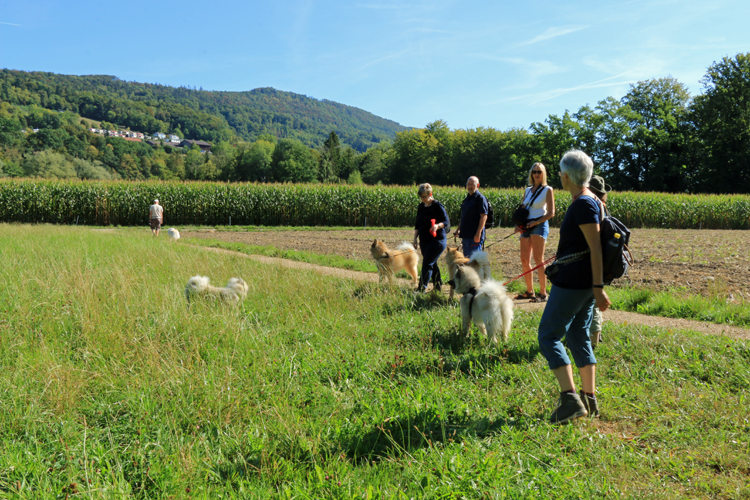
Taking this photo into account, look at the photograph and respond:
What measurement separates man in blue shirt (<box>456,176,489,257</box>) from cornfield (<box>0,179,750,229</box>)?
78.6 feet

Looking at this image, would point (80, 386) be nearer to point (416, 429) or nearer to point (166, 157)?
point (416, 429)

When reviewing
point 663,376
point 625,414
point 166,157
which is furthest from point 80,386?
point 166,157

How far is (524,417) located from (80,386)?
12.2 feet

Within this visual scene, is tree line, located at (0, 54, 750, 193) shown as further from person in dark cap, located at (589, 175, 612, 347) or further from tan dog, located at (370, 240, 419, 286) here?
person in dark cap, located at (589, 175, 612, 347)

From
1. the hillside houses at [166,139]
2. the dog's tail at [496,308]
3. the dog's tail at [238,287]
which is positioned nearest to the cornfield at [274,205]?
the dog's tail at [238,287]

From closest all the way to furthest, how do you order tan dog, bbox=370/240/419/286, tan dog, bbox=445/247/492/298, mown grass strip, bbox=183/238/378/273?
tan dog, bbox=445/247/492/298, tan dog, bbox=370/240/419/286, mown grass strip, bbox=183/238/378/273

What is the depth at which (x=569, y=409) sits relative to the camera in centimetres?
330

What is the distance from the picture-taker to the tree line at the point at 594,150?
5003 cm

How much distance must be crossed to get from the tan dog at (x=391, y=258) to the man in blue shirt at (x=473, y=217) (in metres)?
1.14

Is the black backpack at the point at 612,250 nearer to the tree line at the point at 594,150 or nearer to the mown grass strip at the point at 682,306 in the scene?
the mown grass strip at the point at 682,306

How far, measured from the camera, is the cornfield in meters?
27.8

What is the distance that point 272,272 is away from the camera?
806 centimetres

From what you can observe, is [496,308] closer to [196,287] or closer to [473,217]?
[473,217]

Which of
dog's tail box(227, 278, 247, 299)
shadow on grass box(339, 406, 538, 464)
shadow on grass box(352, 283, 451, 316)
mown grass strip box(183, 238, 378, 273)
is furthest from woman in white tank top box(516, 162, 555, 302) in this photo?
dog's tail box(227, 278, 247, 299)
